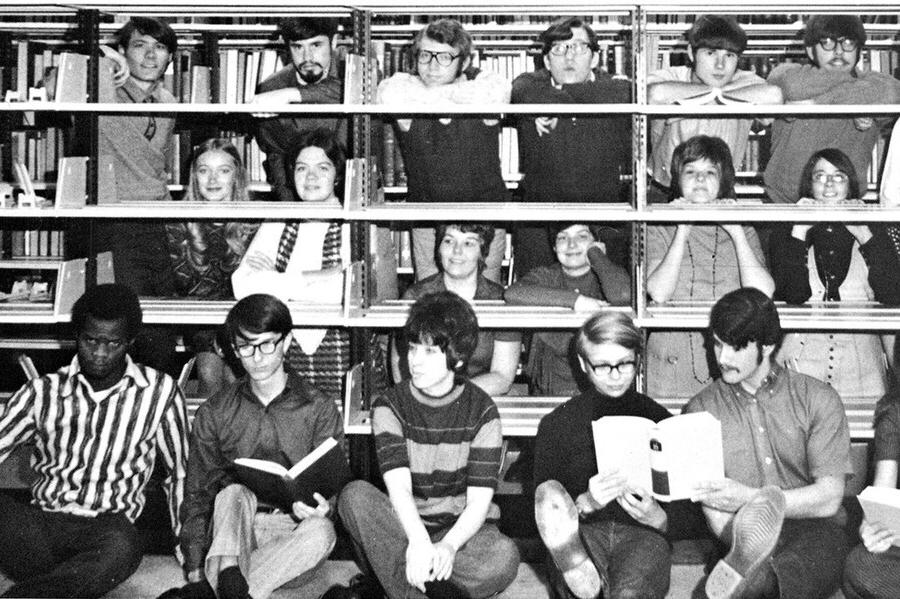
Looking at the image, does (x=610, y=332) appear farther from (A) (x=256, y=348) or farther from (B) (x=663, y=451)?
(A) (x=256, y=348)

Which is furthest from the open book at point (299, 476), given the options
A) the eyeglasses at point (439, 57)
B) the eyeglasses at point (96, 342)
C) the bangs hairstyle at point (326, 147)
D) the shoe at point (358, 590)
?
the eyeglasses at point (439, 57)

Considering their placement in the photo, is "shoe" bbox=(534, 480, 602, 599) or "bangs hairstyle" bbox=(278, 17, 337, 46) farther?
"bangs hairstyle" bbox=(278, 17, 337, 46)

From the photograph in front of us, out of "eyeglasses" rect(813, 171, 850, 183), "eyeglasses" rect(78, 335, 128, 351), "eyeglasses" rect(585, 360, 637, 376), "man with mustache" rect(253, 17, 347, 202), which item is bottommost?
"eyeglasses" rect(585, 360, 637, 376)

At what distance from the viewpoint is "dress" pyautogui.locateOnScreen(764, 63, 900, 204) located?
11.7ft

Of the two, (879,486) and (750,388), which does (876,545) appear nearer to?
(879,486)

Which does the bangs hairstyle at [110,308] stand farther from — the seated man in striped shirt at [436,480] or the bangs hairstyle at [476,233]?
the bangs hairstyle at [476,233]

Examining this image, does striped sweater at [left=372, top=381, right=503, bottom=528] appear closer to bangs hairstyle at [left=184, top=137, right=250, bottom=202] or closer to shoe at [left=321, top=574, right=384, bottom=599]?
shoe at [left=321, top=574, right=384, bottom=599]

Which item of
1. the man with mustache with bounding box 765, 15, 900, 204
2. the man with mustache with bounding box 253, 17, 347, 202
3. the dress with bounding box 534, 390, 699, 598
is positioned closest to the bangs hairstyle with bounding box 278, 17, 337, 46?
the man with mustache with bounding box 253, 17, 347, 202

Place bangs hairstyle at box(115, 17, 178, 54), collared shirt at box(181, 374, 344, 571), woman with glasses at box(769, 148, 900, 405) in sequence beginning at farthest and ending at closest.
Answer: bangs hairstyle at box(115, 17, 178, 54) < woman with glasses at box(769, 148, 900, 405) < collared shirt at box(181, 374, 344, 571)

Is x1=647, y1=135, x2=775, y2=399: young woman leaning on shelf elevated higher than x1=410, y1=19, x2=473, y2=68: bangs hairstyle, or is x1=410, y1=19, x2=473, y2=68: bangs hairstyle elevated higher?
x1=410, y1=19, x2=473, y2=68: bangs hairstyle

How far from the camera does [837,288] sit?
11.8 feet

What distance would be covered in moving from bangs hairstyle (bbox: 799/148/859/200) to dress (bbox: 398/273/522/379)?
1134 mm

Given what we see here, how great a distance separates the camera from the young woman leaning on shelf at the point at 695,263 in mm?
3465

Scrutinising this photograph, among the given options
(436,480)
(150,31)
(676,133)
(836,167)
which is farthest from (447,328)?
(150,31)
